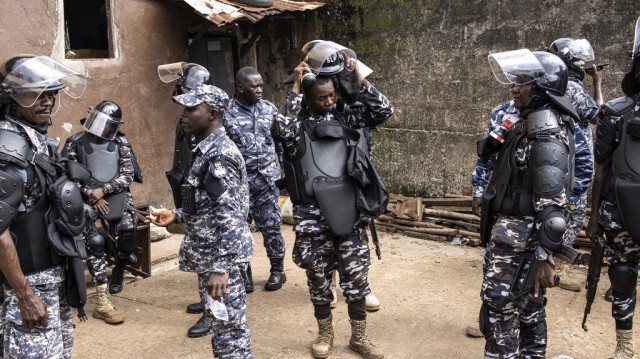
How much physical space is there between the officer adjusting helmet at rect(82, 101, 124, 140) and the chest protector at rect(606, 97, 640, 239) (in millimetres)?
4018

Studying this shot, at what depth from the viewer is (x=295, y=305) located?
5.59m

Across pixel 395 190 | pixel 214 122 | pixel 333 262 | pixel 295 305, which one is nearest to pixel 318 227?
pixel 333 262

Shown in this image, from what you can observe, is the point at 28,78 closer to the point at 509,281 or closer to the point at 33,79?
the point at 33,79

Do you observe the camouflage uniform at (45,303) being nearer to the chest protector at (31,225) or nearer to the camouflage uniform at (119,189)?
the chest protector at (31,225)

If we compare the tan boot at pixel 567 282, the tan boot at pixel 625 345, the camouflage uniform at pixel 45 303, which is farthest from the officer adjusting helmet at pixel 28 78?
the tan boot at pixel 567 282

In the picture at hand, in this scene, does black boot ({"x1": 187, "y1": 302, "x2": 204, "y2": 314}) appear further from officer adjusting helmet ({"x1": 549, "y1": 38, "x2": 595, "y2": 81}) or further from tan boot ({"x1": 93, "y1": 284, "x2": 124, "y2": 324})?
officer adjusting helmet ({"x1": 549, "y1": 38, "x2": 595, "y2": 81})

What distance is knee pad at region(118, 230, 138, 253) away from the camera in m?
5.63

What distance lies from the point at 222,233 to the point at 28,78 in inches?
52.1

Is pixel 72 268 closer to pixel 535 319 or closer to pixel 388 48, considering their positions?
pixel 535 319

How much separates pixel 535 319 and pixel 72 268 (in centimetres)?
276

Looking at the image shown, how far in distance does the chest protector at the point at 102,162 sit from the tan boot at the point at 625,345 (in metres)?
4.21

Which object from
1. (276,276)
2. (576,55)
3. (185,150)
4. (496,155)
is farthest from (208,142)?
(576,55)

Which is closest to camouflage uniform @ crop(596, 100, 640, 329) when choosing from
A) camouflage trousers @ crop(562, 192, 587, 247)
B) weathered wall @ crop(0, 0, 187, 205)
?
camouflage trousers @ crop(562, 192, 587, 247)

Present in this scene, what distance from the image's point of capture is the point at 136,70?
24.8 feet
